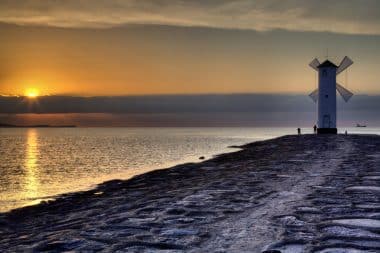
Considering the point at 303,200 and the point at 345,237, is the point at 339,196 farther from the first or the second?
the point at 345,237

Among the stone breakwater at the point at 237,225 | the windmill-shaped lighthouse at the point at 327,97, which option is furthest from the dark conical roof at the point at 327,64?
the stone breakwater at the point at 237,225

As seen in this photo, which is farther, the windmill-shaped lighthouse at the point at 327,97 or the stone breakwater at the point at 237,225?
the windmill-shaped lighthouse at the point at 327,97

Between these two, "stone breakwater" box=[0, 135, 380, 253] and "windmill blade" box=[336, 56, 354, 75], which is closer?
"stone breakwater" box=[0, 135, 380, 253]

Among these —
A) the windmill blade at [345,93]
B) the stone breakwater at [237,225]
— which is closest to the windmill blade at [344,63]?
the windmill blade at [345,93]

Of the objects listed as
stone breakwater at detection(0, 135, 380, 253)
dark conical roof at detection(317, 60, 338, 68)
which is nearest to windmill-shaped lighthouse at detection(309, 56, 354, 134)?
dark conical roof at detection(317, 60, 338, 68)

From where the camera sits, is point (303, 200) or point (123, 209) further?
point (123, 209)

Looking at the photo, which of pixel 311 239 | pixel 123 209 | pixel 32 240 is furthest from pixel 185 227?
pixel 123 209

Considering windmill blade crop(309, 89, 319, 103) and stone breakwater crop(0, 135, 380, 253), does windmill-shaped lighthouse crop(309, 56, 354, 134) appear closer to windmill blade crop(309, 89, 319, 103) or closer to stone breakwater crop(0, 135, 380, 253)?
windmill blade crop(309, 89, 319, 103)

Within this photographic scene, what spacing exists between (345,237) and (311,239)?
0.45m

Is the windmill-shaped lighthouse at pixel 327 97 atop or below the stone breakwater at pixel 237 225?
atop

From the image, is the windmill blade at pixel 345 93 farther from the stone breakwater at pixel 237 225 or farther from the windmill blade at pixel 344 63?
the stone breakwater at pixel 237 225

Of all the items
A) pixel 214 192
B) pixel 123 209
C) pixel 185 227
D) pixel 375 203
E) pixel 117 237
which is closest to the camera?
pixel 117 237

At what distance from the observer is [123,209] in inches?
382

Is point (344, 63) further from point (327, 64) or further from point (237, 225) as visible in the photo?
point (237, 225)
